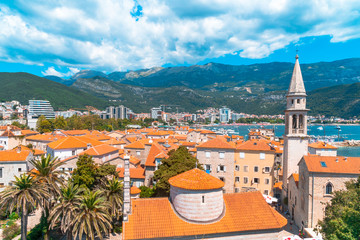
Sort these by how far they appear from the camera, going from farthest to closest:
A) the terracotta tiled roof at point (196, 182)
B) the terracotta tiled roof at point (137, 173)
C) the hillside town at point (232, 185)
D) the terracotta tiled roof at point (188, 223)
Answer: the terracotta tiled roof at point (137, 173)
the terracotta tiled roof at point (196, 182)
the hillside town at point (232, 185)
the terracotta tiled roof at point (188, 223)

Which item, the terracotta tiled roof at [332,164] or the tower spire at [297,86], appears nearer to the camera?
the terracotta tiled roof at [332,164]

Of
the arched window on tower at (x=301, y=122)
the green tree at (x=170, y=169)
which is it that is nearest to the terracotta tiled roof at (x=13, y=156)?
the green tree at (x=170, y=169)

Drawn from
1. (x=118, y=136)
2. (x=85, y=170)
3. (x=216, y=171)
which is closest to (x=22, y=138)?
(x=118, y=136)

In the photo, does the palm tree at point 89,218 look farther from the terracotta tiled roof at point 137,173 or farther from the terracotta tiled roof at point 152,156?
the terracotta tiled roof at point 152,156

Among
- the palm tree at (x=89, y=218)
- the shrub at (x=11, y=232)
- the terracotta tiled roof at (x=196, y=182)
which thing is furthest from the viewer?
the shrub at (x=11, y=232)

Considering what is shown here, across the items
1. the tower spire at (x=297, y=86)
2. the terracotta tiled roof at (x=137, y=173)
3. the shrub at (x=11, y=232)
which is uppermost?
the tower spire at (x=297, y=86)

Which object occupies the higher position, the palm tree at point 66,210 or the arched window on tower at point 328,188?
the arched window on tower at point 328,188

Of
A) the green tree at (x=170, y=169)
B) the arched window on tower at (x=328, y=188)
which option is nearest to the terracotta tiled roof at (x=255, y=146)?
the green tree at (x=170, y=169)

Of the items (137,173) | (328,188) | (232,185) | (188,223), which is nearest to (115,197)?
(188,223)
